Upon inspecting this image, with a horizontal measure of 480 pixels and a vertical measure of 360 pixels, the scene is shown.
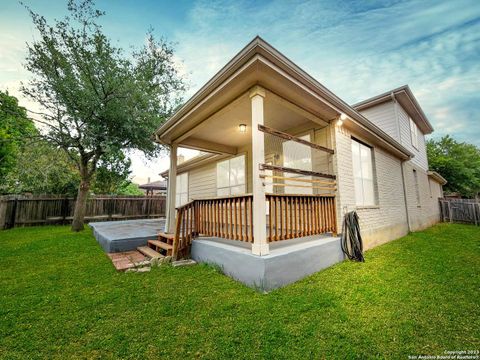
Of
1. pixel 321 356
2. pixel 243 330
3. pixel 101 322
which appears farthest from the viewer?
pixel 101 322

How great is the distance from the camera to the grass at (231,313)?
1.76 metres

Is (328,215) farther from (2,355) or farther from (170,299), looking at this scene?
(2,355)

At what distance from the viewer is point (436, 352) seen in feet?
5.54

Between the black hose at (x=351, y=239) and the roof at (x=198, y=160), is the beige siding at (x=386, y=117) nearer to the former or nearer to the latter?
the black hose at (x=351, y=239)

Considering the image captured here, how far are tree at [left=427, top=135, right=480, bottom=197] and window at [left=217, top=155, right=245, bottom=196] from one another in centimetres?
1835

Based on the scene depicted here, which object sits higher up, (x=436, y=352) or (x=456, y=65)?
(x=456, y=65)

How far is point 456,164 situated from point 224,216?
21488 millimetres

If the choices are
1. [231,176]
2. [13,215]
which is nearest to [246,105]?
[231,176]

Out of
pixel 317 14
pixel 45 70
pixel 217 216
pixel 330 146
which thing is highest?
pixel 317 14


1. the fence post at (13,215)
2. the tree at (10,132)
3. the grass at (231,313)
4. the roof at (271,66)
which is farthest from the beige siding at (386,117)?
the fence post at (13,215)

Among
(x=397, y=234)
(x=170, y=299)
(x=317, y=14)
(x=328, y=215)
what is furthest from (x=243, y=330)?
(x=317, y=14)

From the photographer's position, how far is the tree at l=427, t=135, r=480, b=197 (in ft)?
53.5

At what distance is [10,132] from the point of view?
9.28 m

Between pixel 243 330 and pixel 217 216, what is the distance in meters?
2.04
